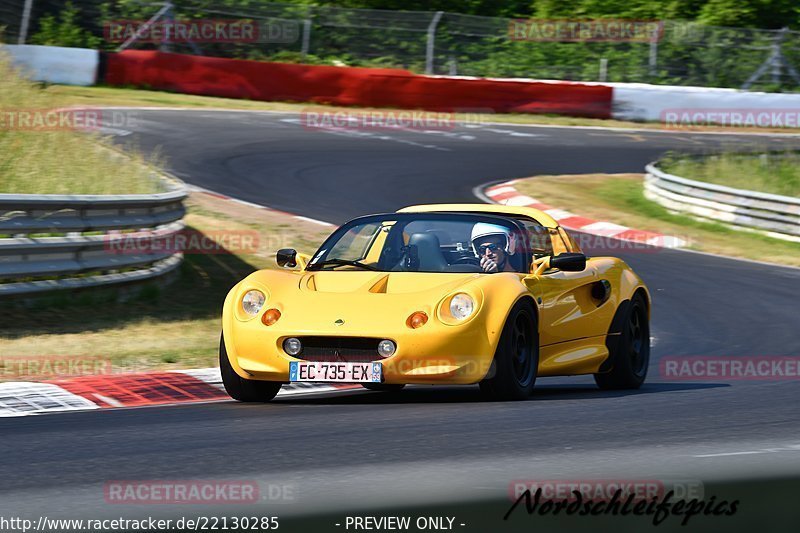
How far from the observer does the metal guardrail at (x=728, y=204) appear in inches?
750

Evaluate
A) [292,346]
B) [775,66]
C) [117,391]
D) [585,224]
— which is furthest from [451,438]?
[775,66]

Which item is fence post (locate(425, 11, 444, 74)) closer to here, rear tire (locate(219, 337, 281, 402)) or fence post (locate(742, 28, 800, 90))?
fence post (locate(742, 28, 800, 90))

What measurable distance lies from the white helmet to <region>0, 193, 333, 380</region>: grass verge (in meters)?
2.59

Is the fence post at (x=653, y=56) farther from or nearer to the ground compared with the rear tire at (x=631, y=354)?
nearer to the ground

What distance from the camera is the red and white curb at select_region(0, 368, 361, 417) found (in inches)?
300

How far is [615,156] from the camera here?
25.9 meters

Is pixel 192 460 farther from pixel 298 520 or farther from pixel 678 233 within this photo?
pixel 678 233

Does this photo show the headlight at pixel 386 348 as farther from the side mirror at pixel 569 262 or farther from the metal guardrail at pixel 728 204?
the metal guardrail at pixel 728 204

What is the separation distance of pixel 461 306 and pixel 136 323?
4645 millimetres

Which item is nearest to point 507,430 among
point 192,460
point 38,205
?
point 192,460

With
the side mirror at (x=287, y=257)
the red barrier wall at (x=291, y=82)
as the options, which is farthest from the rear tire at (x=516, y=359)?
the red barrier wall at (x=291, y=82)

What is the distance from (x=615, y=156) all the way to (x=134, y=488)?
2216cm

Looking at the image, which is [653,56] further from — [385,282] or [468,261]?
[385,282]

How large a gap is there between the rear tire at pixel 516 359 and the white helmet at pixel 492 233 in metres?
0.58
